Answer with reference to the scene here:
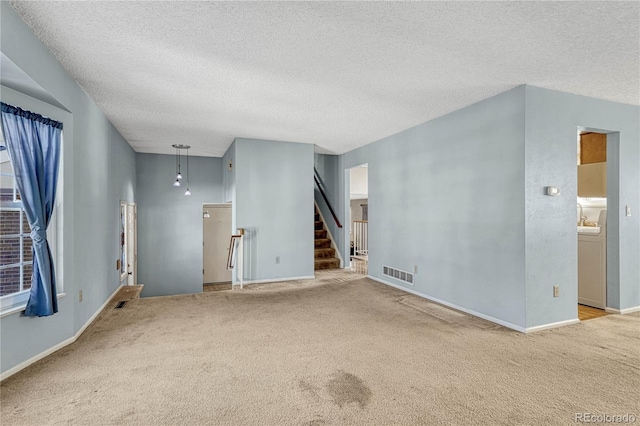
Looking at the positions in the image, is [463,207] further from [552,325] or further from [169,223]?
[169,223]

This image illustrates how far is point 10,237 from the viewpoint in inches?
117

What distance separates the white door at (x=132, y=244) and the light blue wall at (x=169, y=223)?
0.26m

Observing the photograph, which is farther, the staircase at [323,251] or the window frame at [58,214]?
the staircase at [323,251]

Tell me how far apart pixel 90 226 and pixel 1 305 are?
58.3 inches

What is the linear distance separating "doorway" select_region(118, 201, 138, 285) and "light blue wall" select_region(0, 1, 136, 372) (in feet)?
2.53

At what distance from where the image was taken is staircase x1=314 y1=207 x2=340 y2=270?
7.78 m

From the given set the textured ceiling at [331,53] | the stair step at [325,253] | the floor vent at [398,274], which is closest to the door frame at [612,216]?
the textured ceiling at [331,53]

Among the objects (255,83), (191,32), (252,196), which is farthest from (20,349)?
(252,196)

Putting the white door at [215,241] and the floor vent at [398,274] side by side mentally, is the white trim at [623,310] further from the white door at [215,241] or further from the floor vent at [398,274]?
the white door at [215,241]

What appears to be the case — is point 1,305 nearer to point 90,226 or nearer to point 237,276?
point 90,226

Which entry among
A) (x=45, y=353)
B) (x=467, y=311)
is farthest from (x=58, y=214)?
(x=467, y=311)

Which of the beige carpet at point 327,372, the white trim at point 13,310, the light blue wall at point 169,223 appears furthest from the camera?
the light blue wall at point 169,223

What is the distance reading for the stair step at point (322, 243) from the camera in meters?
8.30

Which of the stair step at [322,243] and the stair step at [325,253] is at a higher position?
the stair step at [322,243]
